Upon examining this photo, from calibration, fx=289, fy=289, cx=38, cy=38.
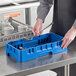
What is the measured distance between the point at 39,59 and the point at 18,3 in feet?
9.78

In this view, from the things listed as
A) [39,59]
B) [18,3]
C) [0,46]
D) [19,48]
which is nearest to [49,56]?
[39,59]

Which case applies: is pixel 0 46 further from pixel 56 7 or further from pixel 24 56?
pixel 56 7

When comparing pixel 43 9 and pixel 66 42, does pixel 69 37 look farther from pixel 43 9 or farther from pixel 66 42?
pixel 43 9

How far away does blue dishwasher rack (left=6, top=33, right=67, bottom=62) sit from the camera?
7.91 feet

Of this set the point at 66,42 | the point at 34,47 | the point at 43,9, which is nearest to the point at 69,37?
the point at 66,42

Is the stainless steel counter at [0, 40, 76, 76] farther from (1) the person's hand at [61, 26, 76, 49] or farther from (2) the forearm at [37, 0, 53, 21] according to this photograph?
(2) the forearm at [37, 0, 53, 21]

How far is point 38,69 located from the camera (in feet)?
7.65

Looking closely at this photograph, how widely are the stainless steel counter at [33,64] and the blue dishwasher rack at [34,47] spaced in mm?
40

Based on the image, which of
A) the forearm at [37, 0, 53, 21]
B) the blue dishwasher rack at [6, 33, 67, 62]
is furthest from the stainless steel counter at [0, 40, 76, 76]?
the forearm at [37, 0, 53, 21]

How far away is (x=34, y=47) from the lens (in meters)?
2.43

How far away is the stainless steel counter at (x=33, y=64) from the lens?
7.41ft

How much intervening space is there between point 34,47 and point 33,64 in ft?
0.50

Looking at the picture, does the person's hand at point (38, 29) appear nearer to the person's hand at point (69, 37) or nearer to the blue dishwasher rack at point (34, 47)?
the blue dishwasher rack at point (34, 47)

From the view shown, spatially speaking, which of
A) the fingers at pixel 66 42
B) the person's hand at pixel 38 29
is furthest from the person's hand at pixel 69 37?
the person's hand at pixel 38 29
